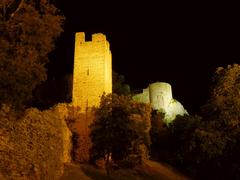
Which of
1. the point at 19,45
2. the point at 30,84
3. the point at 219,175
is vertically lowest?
the point at 219,175

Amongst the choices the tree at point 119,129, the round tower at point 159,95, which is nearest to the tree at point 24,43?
the tree at point 119,129

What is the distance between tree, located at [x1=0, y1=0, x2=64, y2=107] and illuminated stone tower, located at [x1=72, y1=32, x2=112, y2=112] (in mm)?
10954

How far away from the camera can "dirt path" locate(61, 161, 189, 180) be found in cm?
2086

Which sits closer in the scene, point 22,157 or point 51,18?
point 22,157

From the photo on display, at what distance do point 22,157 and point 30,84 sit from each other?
2521mm

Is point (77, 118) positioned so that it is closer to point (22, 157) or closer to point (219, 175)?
point (219, 175)

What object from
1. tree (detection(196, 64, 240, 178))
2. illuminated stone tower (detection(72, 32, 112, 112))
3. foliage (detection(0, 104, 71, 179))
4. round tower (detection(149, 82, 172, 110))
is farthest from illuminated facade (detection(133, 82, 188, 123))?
foliage (detection(0, 104, 71, 179))

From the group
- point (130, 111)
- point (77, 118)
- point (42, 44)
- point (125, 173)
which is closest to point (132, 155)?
point (125, 173)

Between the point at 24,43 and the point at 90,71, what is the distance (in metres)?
12.7

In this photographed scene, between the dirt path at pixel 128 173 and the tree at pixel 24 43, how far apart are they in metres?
5.79

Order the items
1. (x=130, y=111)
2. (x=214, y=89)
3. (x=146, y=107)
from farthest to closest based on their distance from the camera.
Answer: (x=146, y=107), (x=130, y=111), (x=214, y=89)

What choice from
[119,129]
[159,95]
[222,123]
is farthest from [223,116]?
[159,95]

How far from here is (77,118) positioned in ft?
86.0

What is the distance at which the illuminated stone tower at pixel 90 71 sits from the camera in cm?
2725
